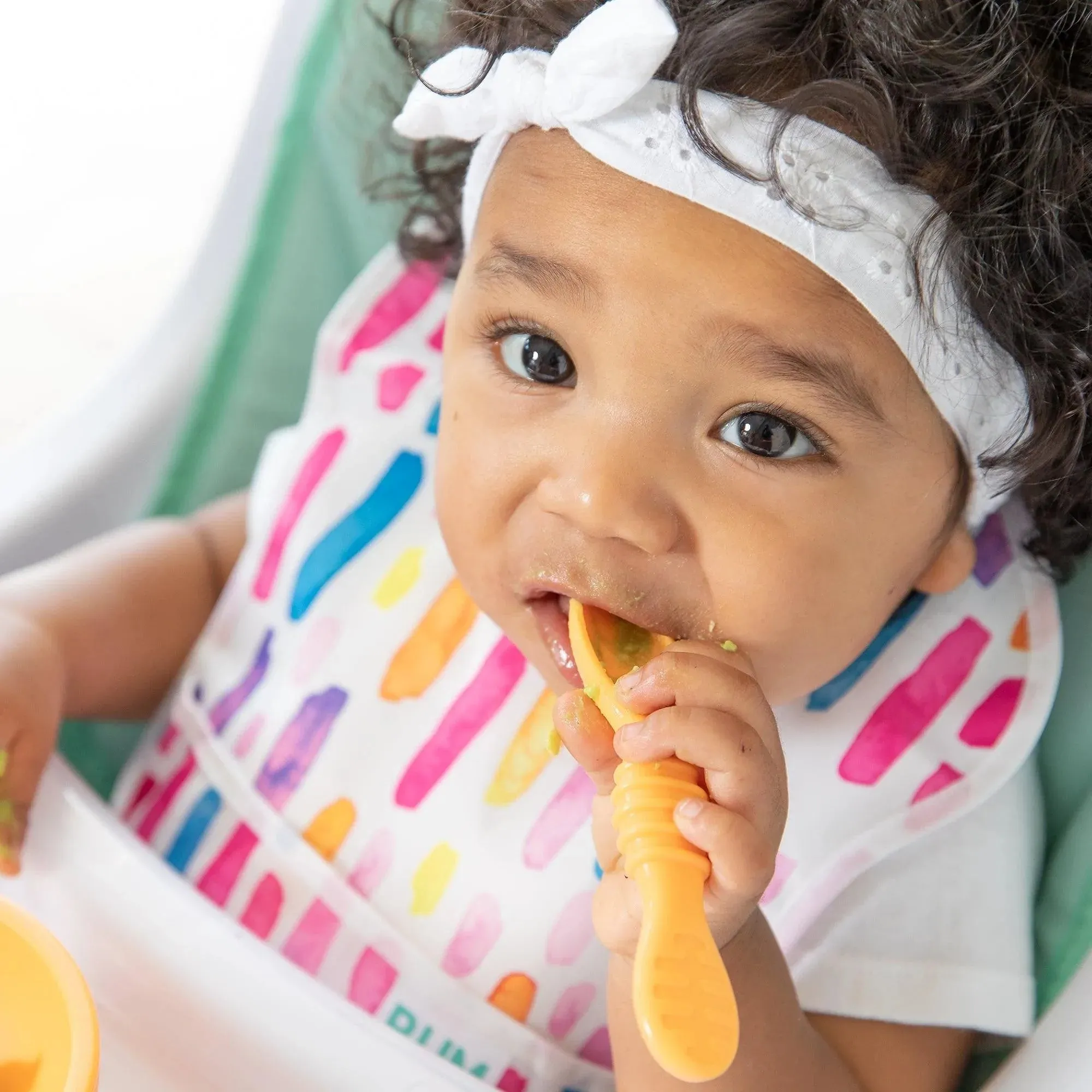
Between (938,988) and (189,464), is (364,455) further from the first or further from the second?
(938,988)

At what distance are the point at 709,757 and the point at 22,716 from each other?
39cm

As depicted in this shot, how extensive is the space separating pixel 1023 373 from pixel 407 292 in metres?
0.49

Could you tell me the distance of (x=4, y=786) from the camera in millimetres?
673

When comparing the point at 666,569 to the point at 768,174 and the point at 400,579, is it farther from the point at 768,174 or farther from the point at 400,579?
the point at 400,579

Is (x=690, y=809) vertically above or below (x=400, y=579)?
above

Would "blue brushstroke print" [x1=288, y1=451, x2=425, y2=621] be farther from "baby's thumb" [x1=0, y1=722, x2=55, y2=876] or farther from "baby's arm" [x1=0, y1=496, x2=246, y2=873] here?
"baby's thumb" [x1=0, y1=722, x2=55, y2=876]

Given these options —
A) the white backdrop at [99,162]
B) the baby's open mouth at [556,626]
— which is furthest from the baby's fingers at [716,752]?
the white backdrop at [99,162]

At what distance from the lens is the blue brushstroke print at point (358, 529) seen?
0.89 metres

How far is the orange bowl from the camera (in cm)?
54

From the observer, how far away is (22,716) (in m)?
0.72

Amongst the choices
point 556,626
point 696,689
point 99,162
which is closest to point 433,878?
point 556,626

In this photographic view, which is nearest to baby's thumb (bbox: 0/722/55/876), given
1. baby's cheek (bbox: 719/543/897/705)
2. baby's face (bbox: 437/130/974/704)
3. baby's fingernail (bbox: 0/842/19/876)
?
baby's fingernail (bbox: 0/842/19/876)

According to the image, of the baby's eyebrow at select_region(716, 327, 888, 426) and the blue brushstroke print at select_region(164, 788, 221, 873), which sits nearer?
the baby's eyebrow at select_region(716, 327, 888, 426)

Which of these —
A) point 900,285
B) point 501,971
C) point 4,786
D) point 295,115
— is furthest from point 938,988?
point 295,115
